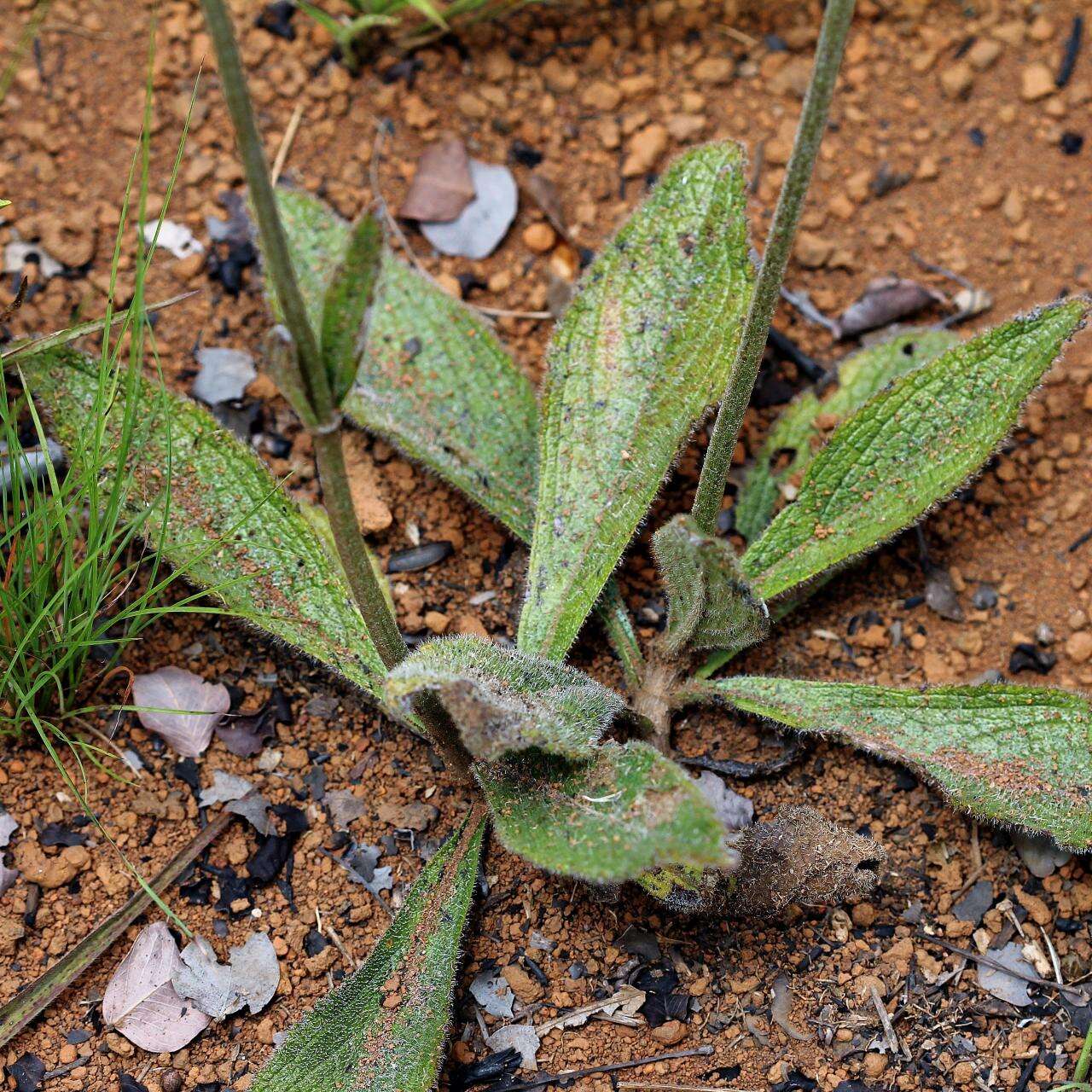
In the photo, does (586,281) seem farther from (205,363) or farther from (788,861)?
(788,861)

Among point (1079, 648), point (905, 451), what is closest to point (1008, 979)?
point (1079, 648)

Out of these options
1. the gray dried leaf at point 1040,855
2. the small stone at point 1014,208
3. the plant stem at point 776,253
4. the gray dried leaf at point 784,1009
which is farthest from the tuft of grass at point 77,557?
the small stone at point 1014,208

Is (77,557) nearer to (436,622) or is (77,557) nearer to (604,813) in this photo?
(436,622)

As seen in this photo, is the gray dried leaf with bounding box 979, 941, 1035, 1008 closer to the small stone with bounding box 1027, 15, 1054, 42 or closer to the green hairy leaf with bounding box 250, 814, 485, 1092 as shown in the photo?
the green hairy leaf with bounding box 250, 814, 485, 1092

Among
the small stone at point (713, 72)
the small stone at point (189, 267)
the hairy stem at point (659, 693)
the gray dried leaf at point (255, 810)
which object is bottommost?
the gray dried leaf at point (255, 810)

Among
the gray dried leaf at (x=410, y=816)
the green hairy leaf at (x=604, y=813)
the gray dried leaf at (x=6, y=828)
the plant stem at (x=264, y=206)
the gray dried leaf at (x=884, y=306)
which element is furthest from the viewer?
the gray dried leaf at (x=884, y=306)

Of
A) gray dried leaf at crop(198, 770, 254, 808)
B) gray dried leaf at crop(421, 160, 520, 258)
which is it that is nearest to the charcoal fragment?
gray dried leaf at crop(198, 770, 254, 808)

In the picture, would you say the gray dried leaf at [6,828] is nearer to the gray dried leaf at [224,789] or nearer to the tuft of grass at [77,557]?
the tuft of grass at [77,557]
